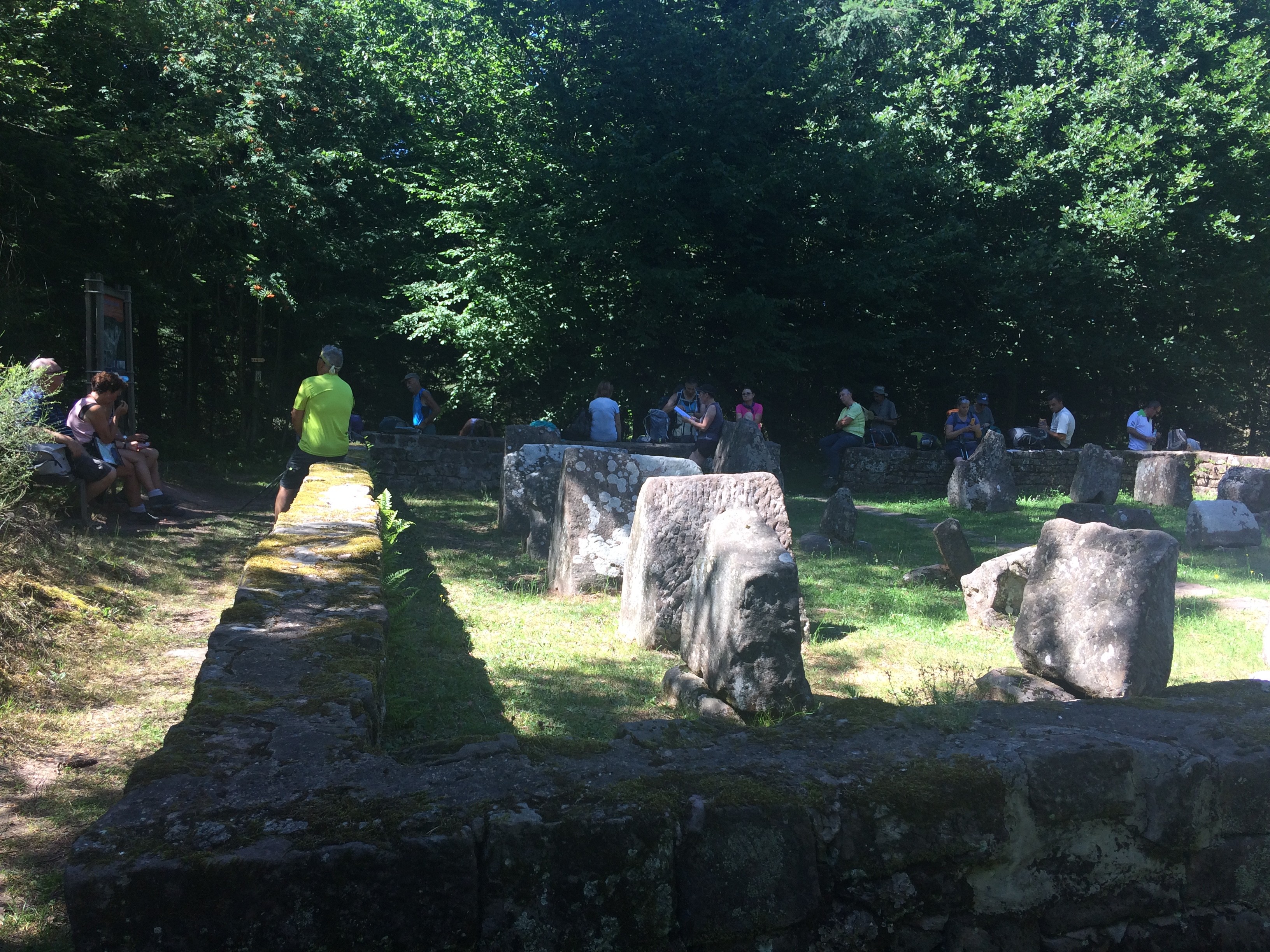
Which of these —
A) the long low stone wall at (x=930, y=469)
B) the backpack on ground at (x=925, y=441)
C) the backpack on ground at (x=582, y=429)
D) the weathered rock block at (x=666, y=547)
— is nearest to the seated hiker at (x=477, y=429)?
the backpack on ground at (x=582, y=429)

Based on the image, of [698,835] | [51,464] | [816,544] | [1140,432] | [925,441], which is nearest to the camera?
[698,835]

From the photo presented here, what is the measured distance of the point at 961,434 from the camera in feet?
48.8

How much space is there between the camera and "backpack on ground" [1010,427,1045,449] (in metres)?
15.5

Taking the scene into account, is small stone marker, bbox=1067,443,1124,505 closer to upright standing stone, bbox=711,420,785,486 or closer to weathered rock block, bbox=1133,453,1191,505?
weathered rock block, bbox=1133,453,1191,505

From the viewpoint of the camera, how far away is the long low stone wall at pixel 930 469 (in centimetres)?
1445

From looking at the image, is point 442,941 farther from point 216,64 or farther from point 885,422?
point 216,64

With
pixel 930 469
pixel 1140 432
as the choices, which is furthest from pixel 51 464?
pixel 1140 432

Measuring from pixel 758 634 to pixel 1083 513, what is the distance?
241 inches

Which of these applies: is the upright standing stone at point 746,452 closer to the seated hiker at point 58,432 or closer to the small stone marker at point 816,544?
the small stone marker at point 816,544

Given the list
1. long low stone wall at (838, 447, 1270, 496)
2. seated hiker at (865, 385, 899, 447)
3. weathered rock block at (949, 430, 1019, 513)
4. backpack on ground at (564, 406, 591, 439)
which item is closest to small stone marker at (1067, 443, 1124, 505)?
weathered rock block at (949, 430, 1019, 513)

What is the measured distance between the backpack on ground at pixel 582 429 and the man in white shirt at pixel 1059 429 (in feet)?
25.1

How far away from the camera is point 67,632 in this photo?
5.08 metres

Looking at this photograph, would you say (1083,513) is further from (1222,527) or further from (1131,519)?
(1222,527)

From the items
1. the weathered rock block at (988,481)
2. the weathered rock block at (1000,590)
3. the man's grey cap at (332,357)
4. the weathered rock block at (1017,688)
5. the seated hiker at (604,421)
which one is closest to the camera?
the weathered rock block at (1017,688)
